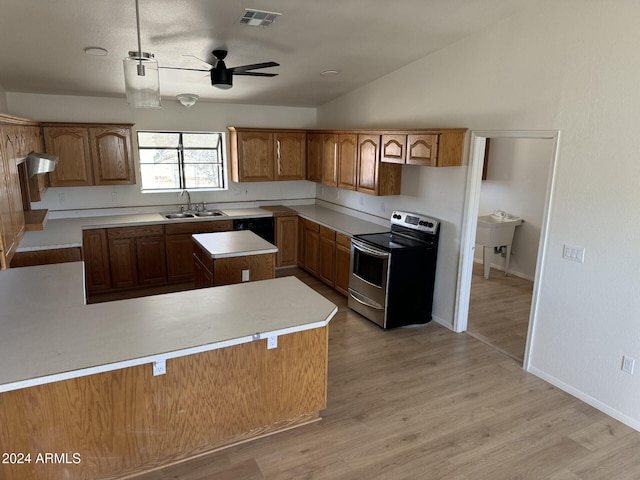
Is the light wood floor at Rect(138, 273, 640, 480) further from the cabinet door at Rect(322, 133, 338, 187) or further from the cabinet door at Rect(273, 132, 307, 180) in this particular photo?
the cabinet door at Rect(273, 132, 307, 180)

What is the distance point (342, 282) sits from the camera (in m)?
5.29

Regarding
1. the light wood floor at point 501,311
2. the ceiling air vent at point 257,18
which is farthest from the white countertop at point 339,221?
the ceiling air vent at point 257,18

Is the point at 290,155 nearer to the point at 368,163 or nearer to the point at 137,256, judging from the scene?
the point at 368,163

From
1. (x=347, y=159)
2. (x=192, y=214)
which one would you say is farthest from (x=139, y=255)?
(x=347, y=159)

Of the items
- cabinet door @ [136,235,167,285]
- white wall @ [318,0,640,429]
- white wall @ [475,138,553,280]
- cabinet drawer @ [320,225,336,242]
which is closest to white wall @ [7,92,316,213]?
cabinet door @ [136,235,167,285]

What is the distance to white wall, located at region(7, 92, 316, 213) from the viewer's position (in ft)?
16.7

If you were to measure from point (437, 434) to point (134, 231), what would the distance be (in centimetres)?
412

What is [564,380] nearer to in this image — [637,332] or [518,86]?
[637,332]

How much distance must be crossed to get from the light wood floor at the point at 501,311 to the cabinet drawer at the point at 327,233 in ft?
6.12

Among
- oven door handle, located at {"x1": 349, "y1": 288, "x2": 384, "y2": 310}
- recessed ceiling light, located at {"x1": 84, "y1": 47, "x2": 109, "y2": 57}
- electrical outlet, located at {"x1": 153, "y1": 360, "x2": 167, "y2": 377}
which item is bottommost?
oven door handle, located at {"x1": 349, "y1": 288, "x2": 384, "y2": 310}

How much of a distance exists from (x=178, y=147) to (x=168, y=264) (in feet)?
5.50

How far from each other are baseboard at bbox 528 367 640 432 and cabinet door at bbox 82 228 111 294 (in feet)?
15.4

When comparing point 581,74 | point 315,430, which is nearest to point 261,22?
point 581,74

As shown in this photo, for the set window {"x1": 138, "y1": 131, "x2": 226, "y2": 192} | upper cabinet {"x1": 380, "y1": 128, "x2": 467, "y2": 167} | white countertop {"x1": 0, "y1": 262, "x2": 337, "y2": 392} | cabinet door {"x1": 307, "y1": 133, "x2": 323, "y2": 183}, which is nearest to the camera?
white countertop {"x1": 0, "y1": 262, "x2": 337, "y2": 392}
